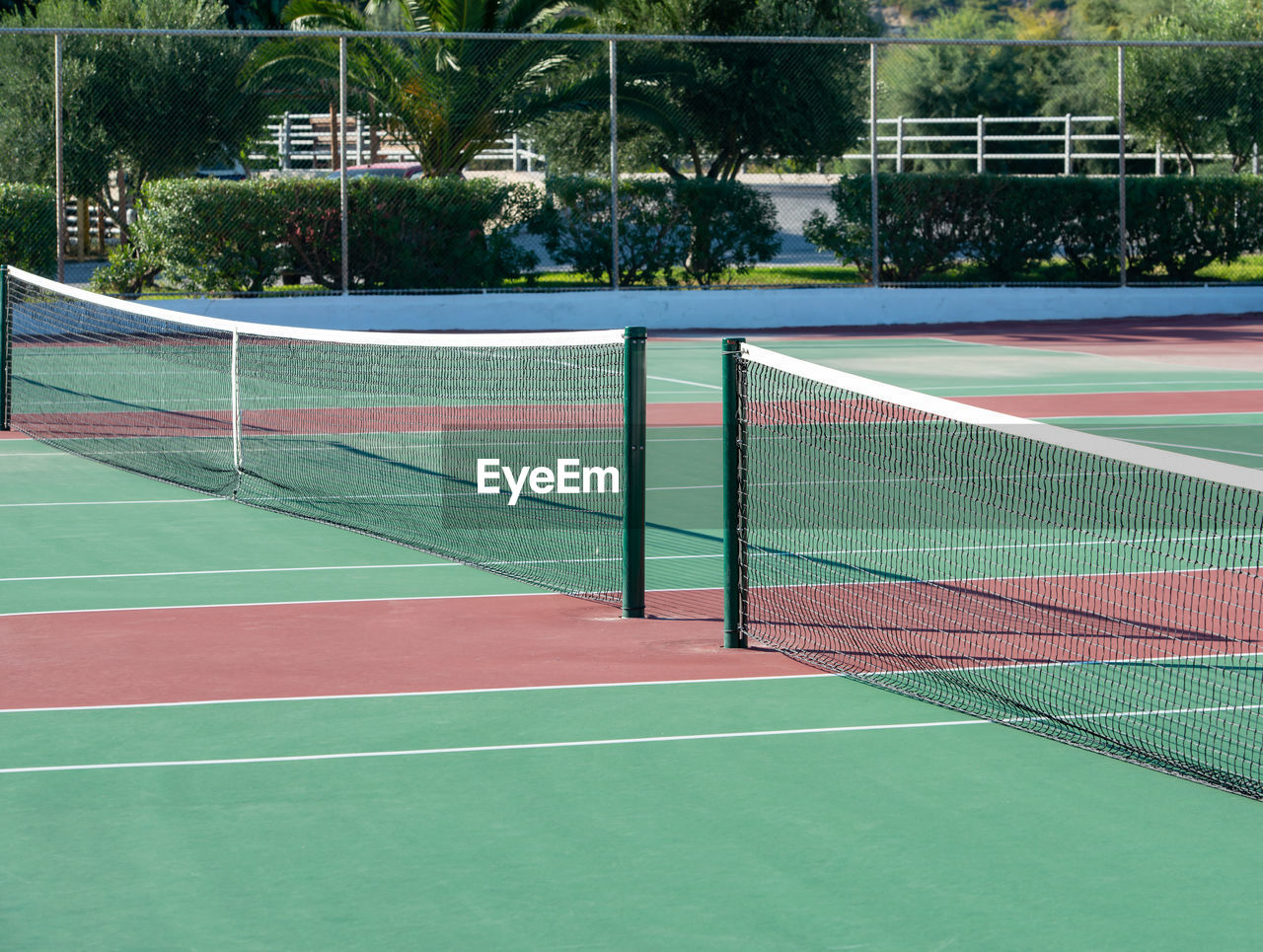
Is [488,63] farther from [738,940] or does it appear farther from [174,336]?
[738,940]

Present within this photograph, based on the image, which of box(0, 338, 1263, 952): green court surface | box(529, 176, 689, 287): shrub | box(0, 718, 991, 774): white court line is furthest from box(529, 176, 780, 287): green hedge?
box(0, 718, 991, 774): white court line

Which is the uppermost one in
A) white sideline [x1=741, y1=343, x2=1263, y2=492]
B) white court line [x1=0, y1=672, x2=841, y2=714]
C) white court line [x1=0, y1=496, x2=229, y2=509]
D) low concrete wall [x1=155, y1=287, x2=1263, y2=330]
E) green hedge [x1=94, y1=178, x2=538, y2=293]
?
green hedge [x1=94, y1=178, x2=538, y2=293]

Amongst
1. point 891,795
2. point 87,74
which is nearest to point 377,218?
point 87,74

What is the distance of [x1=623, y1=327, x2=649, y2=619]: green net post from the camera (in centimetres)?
722

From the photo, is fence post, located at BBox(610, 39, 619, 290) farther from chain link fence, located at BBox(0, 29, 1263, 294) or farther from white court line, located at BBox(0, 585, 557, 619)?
white court line, located at BBox(0, 585, 557, 619)

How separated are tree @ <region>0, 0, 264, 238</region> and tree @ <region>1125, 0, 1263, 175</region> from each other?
15.9 meters

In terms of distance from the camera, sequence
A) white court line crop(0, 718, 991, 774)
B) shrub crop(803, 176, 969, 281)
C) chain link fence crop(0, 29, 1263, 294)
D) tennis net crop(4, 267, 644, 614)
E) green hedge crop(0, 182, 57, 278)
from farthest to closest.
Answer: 1. shrub crop(803, 176, 969, 281)
2. chain link fence crop(0, 29, 1263, 294)
3. green hedge crop(0, 182, 57, 278)
4. tennis net crop(4, 267, 644, 614)
5. white court line crop(0, 718, 991, 774)

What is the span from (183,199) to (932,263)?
1042 centimetres

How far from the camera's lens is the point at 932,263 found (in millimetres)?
24547

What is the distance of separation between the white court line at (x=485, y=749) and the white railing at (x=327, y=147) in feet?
53.3

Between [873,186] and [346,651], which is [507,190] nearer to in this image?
[873,186]

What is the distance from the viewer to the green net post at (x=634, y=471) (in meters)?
7.22

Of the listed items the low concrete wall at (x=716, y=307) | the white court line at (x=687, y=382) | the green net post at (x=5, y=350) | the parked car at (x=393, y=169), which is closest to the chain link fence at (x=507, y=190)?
the low concrete wall at (x=716, y=307)

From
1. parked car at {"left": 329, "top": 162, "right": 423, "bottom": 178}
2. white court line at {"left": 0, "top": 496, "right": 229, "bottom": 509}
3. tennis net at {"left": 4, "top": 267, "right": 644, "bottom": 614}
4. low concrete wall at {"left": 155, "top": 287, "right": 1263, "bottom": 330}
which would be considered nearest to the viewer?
tennis net at {"left": 4, "top": 267, "right": 644, "bottom": 614}
